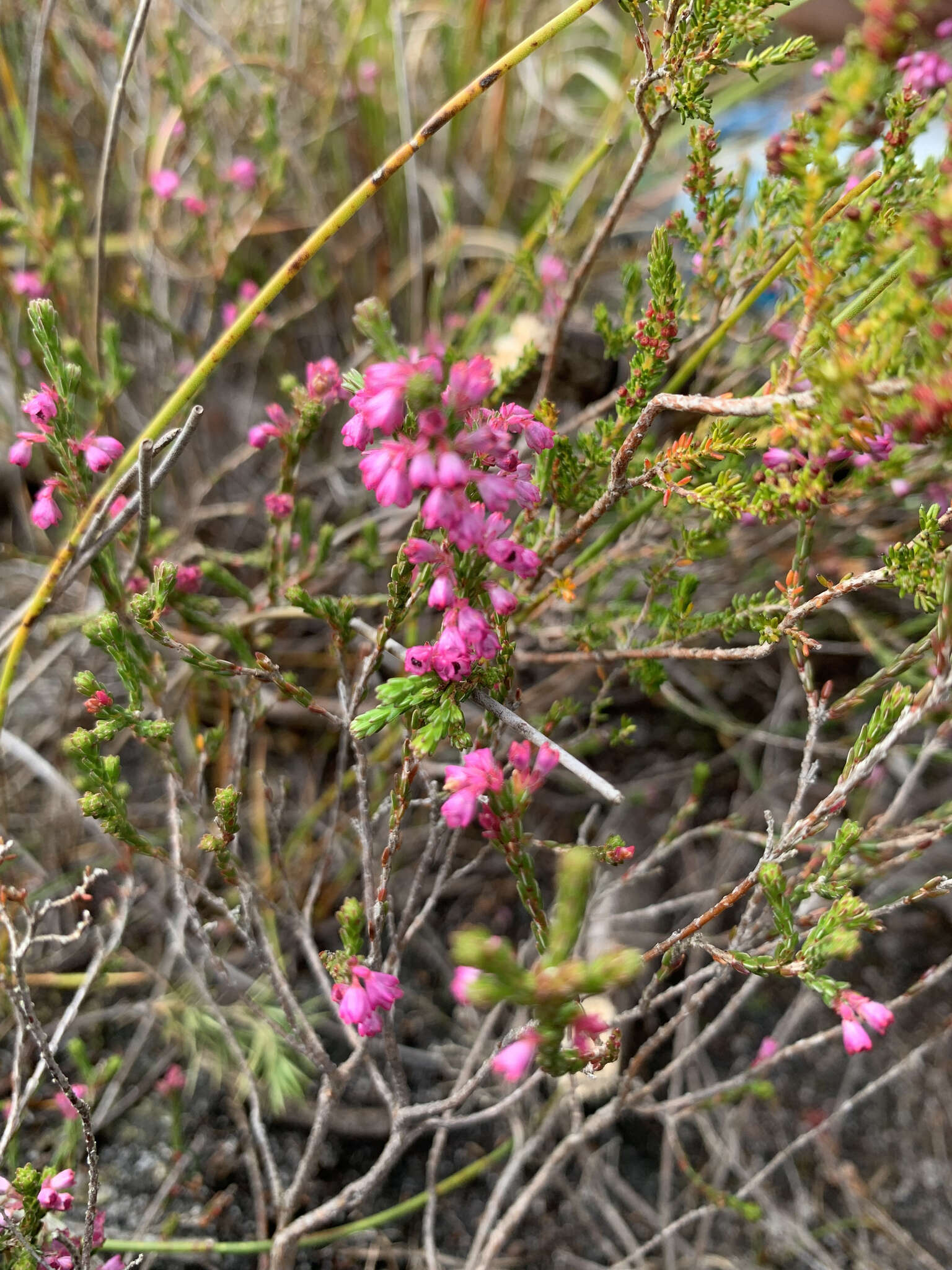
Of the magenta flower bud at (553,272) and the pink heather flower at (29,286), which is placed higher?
Answer: the magenta flower bud at (553,272)

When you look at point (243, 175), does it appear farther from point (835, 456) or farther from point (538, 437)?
point (835, 456)

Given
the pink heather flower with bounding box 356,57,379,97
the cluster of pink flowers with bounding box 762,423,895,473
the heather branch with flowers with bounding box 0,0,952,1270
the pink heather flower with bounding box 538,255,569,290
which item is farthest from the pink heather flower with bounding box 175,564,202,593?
the pink heather flower with bounding box 356,57,379,97

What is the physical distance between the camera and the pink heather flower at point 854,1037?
0.93 m

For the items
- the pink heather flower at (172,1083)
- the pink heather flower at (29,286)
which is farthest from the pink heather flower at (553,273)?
the pink heather flower at (172,1083)

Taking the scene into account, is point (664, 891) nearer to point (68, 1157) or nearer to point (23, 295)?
point (68, 1157)

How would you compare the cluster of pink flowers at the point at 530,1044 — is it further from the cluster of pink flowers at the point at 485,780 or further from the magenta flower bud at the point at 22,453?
the magenta flower bud at the point at 22,453

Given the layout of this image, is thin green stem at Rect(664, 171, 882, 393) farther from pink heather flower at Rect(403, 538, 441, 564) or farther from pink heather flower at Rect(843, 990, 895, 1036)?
pink heather flower at Rect(843, 990, 895, 1036)

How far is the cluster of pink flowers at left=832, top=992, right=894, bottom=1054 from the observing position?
0.91 meters

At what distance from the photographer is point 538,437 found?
976mm

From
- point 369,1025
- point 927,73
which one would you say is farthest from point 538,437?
point 927,73

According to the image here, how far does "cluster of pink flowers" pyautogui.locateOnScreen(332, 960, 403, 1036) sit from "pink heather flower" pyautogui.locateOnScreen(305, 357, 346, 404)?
2.66 ft

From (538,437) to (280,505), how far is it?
2.02 ft

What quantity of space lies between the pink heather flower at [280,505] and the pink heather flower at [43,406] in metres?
0.38

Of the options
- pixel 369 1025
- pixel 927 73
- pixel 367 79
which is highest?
pixel 367 79
